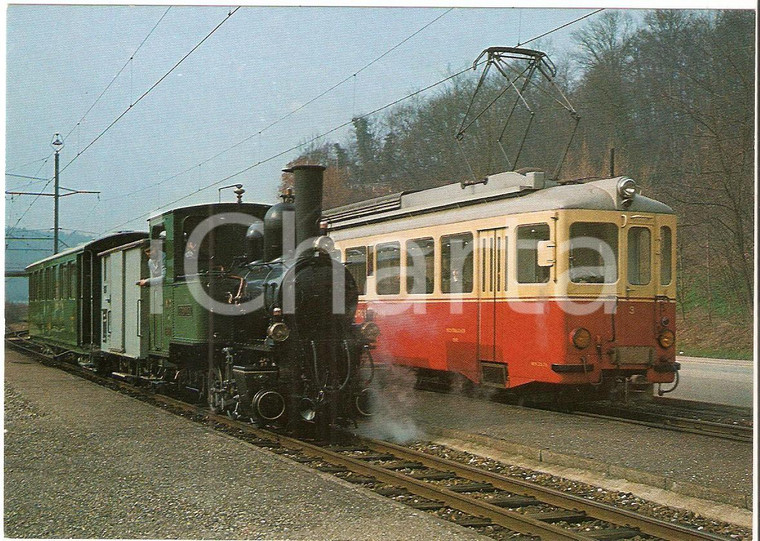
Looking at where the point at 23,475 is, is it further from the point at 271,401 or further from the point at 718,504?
the point at 718,504

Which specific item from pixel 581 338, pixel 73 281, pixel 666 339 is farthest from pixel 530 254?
pixel 73 281

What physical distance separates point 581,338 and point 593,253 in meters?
1.12

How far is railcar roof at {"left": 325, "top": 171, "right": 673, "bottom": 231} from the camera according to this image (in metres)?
10.0

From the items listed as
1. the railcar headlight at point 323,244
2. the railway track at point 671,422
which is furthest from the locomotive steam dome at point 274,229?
the railway track at point 671,422

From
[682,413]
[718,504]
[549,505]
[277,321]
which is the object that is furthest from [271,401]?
[682,413]

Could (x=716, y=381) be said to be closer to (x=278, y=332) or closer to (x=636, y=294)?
(x=636, y=294)

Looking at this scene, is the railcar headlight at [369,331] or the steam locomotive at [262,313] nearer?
the steam locomotive at [262,313]

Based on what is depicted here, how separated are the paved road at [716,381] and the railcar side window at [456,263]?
13.8 feet

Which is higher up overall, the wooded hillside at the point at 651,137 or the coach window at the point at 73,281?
the wooded hillside at the point at 651,137

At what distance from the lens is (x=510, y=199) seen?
10594 mm

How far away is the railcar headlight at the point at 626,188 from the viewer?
33.3 feet

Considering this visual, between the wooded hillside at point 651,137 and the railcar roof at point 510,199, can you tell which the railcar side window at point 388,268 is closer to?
the railcar roof at point 510,199

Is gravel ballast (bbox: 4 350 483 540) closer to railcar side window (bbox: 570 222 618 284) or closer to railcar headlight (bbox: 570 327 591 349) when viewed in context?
railcar headlight (bbox: 570 327 591 349)

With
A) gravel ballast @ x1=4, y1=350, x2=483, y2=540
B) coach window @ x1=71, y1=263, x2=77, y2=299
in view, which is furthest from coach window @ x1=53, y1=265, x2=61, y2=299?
gravel ballast @ x1=4, y1=350, x2=483, y2=540
